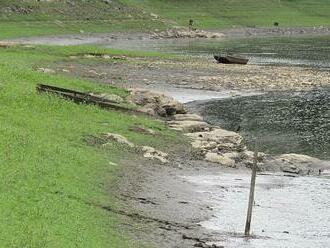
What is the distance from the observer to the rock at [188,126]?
43.9 m

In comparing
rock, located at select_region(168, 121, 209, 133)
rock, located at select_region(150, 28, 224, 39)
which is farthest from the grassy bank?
rock, located at select_region(168, 121, 209, 133)

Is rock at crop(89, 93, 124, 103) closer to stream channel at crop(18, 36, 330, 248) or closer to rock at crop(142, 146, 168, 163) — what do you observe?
stream channel at crop(18, 36, 330, 248)

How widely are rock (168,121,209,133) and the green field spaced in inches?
2580

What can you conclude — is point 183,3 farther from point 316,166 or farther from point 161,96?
point 316,166

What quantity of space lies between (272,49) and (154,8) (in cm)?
5488

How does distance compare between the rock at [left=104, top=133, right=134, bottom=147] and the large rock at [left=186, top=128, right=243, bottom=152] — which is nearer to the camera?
the rock at [left=104, top=133, right=134, bottom=147]

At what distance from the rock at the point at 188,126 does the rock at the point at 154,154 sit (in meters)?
7.92

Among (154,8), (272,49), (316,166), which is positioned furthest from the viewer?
(154,8)

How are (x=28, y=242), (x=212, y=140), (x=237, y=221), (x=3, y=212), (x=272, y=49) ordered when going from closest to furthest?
(x=28, y=242)
(x=3, y=212)
(x=237, y=221)
(x=212, y=140)
(x=272, y=49)

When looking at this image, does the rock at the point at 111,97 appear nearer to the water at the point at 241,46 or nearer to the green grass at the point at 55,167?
the green grass at the point at 55,167

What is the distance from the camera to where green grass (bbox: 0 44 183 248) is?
20.6 meters

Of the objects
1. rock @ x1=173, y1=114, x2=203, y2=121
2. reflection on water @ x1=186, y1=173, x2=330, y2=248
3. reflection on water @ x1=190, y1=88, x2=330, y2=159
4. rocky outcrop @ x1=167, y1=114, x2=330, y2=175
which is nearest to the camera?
reflection on water @ x1=186, y1=173, x2=330, y2=248

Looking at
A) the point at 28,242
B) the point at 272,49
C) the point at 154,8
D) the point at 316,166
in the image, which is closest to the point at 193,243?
the point at 28,242

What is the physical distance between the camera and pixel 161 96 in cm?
5184
